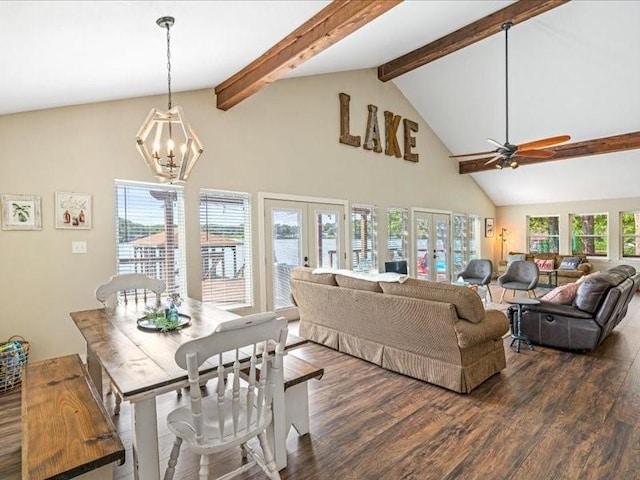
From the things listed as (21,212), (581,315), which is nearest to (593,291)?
(581,315)

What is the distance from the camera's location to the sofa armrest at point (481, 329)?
8.87 ft

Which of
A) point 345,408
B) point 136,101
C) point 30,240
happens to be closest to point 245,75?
point 136,101

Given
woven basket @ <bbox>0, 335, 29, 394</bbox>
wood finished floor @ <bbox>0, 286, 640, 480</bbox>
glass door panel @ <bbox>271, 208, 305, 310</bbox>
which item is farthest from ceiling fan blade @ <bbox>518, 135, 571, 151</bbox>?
woven basket @ <bbox>0, 335, 29, 394</bbox>

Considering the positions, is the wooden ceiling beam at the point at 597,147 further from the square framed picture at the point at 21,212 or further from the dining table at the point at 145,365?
the square framed picture at the point at 21,212

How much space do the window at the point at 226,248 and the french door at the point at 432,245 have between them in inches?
156

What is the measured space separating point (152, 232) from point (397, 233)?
4.64 metres

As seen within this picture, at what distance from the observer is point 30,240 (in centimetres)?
320

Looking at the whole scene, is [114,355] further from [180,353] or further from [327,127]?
[327,127]

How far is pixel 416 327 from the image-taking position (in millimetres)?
2994

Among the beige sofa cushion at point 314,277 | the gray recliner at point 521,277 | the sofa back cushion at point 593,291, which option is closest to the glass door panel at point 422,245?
the gray recliner at point 521,277

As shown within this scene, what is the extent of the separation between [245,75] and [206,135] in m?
0.93

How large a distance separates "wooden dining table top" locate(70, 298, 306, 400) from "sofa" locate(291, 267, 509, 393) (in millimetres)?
1299

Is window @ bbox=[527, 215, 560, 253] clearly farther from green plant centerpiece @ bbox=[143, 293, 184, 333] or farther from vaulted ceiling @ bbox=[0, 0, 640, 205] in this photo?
green plant centerpiece @ bbox=[143, 293, 184, 333]

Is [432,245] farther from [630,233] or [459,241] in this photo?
[630,233]
